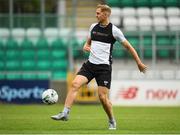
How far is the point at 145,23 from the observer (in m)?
28.5

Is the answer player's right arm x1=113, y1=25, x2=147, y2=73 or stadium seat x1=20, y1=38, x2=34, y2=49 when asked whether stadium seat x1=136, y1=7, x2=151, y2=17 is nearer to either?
stadium seat x1=20, y1=38, x2=34, y2=49

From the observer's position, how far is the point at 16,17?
1108 inches

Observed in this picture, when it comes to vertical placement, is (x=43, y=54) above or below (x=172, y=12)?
below

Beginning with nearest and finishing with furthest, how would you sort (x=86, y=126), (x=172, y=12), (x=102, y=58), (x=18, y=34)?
(x=102, y=58)
(x=86, y=126)
(x=18, y=34)
(x=172, y=12)

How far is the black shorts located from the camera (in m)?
13.9

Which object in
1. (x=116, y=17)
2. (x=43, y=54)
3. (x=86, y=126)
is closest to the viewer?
(x=86, y=126)

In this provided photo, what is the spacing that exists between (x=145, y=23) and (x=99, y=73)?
14830mm

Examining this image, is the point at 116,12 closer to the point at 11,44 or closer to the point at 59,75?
the point at 59,75

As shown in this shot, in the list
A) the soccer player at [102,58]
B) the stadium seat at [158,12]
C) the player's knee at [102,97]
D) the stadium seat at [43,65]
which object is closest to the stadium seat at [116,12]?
the stadium seat at [158,12]

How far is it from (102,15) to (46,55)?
14529 mm

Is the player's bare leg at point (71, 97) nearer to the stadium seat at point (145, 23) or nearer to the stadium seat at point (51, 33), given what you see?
the stadium seat at point (145, 23)

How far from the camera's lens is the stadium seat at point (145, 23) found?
28.1 m

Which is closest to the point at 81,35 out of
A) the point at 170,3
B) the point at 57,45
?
the point at 57,45

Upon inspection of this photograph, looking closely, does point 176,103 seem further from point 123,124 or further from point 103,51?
point 103,51
